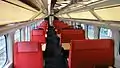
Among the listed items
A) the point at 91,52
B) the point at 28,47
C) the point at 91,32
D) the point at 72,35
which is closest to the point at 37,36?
the point at 72,35

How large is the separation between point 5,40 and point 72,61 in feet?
4.65

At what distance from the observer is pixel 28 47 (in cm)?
449

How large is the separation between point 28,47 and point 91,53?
Result: 1236mm

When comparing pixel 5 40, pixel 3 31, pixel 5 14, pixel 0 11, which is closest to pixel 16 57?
pixel 5 40

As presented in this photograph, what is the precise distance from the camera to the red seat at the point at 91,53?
4.28 metres

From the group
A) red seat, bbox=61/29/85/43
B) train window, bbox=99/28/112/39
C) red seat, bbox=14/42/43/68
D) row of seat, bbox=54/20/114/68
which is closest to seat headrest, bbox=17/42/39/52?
red seat, bbox=14/42/43/68

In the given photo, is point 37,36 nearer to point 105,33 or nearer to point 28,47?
point 105,33

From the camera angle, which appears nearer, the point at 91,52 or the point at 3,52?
the point at 91,52

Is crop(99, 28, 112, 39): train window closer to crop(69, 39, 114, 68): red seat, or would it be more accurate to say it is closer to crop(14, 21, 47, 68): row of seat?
crop(69, 39, 114, 68): red seat

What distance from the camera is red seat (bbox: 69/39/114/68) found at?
14.0 feet

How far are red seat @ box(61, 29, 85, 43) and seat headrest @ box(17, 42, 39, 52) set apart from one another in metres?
2.58

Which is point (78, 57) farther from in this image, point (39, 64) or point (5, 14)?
point (5, 14)

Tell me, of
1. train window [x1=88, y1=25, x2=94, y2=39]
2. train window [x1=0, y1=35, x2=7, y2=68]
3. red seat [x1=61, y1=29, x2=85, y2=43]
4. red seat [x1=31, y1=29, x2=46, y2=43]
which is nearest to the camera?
train window [x1=0, y1=35, x2=7, y2=68]

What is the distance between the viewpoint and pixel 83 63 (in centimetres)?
434
